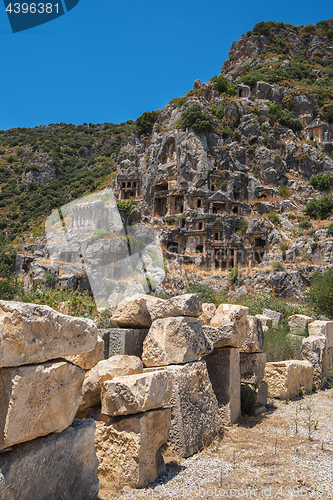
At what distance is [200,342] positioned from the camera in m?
5.09

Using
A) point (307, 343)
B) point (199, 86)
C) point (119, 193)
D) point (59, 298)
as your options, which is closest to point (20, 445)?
point (59, 298)

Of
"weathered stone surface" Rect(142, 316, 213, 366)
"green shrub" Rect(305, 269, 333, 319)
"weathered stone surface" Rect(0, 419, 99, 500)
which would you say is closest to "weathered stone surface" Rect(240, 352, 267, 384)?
"weathered stone surface" Rect(142, 316, 213, 366)

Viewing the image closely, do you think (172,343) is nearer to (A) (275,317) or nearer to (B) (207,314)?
(B) (207,314)

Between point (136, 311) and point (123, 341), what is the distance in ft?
1.48

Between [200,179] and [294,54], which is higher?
[294,54]

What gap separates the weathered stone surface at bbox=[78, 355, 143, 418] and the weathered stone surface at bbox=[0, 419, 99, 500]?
2.73 feet

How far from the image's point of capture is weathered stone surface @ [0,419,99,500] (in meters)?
2.61

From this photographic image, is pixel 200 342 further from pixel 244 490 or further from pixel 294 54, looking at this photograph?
pixel 294 54

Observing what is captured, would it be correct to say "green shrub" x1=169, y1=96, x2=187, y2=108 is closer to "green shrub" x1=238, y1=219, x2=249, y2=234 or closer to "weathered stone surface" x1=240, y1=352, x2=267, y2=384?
"green shrub" x1=238, y1=219, x2=249, y2=234

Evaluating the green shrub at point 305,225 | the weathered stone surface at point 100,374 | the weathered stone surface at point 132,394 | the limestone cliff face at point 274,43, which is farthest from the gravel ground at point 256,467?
the limestone cliff face at point 274,43

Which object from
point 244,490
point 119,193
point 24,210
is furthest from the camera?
point 24,210

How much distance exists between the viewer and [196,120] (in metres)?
44.5

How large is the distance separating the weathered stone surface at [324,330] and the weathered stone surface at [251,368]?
11.1 feet

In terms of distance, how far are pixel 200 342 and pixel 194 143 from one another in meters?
41.3
